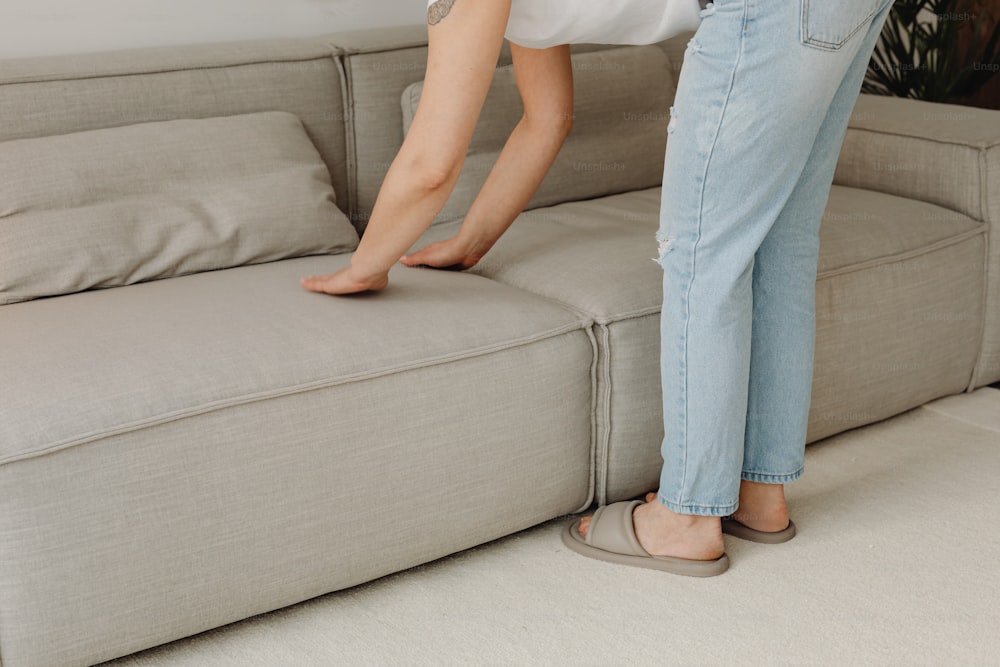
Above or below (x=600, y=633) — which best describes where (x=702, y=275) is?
above

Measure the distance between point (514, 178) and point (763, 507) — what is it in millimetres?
683

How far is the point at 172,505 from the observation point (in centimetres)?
135

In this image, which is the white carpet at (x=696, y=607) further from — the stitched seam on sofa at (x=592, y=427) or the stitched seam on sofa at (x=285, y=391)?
the stitched seam on sofa at (x=285, y=391)

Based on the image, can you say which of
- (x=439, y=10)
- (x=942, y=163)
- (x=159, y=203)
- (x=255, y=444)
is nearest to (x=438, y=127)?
(x=439, y=10)

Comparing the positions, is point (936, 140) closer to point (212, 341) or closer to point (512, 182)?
point (512, 182)

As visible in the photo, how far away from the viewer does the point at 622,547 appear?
165 centimetres

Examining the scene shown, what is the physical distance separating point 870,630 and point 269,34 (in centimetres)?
165

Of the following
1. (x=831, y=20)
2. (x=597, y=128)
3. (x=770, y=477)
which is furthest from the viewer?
(x=597, y=128)

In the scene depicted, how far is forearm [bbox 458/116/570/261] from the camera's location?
190 cm

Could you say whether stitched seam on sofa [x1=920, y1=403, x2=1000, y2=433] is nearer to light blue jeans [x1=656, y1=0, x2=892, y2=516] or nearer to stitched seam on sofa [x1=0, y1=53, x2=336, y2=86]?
light blue jeans [x1=656, y1=0, x2=892, y2=516]

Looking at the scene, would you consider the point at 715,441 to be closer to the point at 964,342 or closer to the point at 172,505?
the point at 172,505

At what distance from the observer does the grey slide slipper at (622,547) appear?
1.62m

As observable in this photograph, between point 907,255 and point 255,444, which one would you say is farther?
point 907,255

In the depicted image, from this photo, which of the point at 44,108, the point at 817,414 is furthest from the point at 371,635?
the point at 44,108
